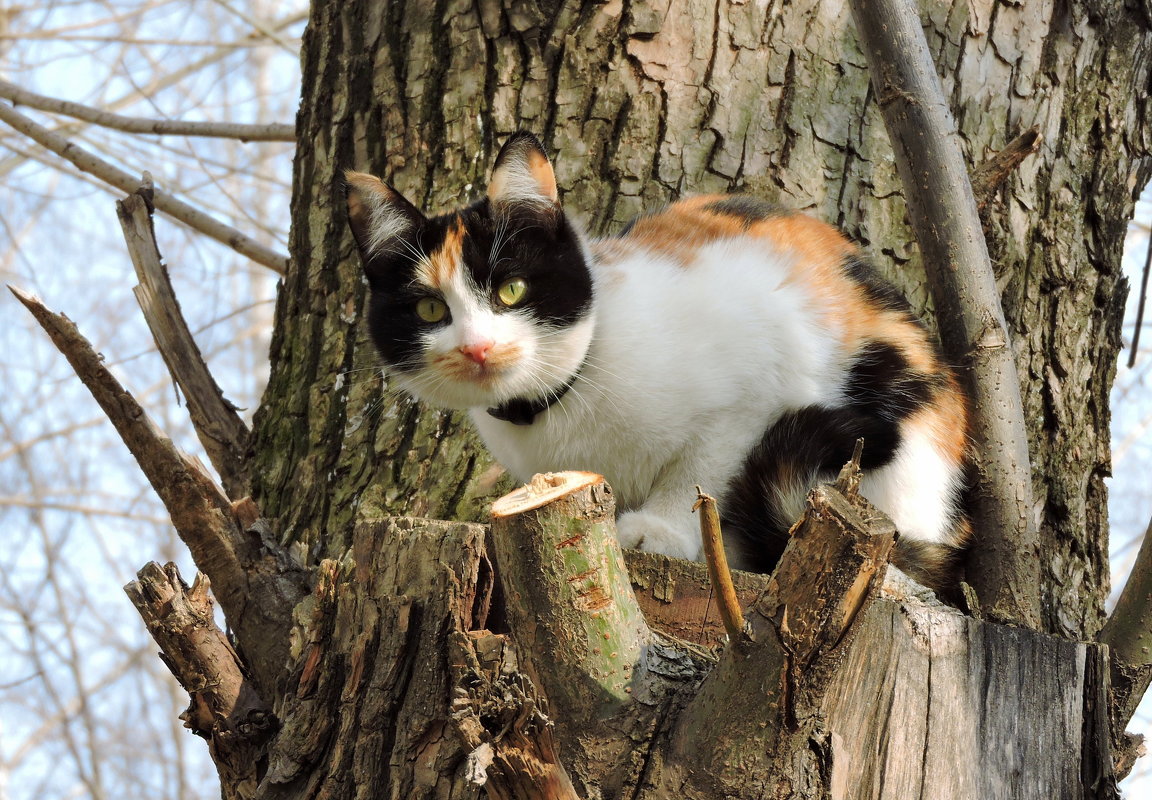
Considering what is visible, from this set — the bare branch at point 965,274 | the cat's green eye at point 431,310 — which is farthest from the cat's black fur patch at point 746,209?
the cat's green eye at point 431,310

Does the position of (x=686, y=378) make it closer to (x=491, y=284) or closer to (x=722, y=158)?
(x=491, y=284)

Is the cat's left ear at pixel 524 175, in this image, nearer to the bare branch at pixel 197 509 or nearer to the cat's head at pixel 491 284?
the cat's head at pixel 491 284

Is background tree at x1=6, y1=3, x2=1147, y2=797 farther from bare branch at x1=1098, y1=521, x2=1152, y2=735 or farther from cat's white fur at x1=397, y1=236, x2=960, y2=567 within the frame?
bare branch at x1=1098, y1=521, x2=1152, y2=735

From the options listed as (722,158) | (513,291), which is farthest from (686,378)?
(722,158)

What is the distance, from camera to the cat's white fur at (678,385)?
195 cm

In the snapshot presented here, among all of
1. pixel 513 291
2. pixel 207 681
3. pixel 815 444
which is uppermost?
pixel 513 291

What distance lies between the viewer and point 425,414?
2.52 meters

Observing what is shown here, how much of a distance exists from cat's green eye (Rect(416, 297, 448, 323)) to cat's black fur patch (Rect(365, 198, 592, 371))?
11mm

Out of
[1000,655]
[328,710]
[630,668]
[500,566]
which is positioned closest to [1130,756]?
[1000,655]

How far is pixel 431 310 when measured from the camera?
2078 mm

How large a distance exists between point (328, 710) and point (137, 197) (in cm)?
142

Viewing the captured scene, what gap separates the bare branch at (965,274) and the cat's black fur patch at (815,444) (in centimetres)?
13

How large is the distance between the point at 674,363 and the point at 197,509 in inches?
36.8

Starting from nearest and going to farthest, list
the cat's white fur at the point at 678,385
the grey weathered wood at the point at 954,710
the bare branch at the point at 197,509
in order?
the grey weathered wood at the point at 954,710
the bare branch at the point at 197,509
the cat's white fur at the point at 678,385
